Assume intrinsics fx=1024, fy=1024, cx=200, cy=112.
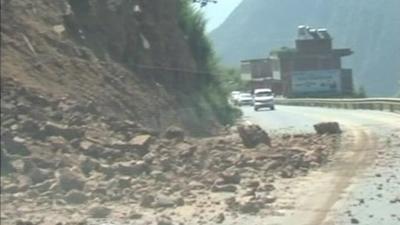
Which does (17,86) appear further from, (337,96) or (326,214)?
Answer: (337,96)

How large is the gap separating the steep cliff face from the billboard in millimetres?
28599

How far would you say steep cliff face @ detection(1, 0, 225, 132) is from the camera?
2177 centimetres

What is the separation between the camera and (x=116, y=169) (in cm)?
1666

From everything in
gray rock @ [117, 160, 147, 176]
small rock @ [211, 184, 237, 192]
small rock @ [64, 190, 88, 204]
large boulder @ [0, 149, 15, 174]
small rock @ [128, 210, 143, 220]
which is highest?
large boulder @ [0, 149, 15, 174]

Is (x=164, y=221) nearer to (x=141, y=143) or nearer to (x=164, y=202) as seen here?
(x=164, y=202)

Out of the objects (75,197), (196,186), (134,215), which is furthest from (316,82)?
(134,215)

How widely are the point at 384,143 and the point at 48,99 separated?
10956mm

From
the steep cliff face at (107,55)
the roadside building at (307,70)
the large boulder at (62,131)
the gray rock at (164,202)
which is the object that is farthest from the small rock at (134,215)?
the roadside building at (307,70)

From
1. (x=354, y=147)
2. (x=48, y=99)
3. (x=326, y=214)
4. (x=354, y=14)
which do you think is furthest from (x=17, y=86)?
(x=354, y=14)

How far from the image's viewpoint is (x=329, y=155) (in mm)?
23953

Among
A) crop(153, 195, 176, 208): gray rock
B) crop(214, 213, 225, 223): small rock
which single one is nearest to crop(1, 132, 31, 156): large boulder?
crop(153, 195, 176, 208): gray rock

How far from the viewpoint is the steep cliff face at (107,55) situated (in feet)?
71.4

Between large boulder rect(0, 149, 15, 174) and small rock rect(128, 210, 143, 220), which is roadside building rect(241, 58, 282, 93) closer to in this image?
large boulder rect(0, 149, 15, 174)

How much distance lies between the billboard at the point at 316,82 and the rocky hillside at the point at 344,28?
58.6 ft
